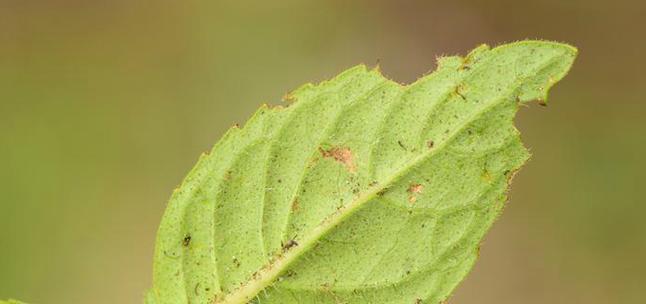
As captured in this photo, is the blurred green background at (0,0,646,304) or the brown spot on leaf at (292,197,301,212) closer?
the brown spot on leaf at (292,197,301,212)

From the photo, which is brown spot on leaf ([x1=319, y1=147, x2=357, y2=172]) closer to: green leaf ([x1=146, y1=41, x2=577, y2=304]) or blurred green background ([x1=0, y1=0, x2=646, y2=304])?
green leaf ([x1=146, y1=41, x2=577, y2=304])

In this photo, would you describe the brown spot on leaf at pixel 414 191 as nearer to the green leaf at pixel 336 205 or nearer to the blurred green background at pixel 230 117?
the green leaf at pixel 336 205

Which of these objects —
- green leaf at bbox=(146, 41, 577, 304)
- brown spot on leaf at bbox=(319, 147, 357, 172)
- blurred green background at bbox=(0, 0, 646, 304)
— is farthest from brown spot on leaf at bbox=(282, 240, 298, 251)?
blurred green background at bbox=(0, 0, 646, 304)

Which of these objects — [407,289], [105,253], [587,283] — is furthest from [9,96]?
[587,283]

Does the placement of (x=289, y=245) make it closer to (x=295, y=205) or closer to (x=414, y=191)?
(x=295, y=205)

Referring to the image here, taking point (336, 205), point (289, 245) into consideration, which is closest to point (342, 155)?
point (336, 205)

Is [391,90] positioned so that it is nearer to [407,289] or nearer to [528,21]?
[407,289]

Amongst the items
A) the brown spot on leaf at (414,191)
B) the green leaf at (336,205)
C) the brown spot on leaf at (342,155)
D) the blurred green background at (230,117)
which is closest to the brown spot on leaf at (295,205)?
the green leaf at (336,205)
